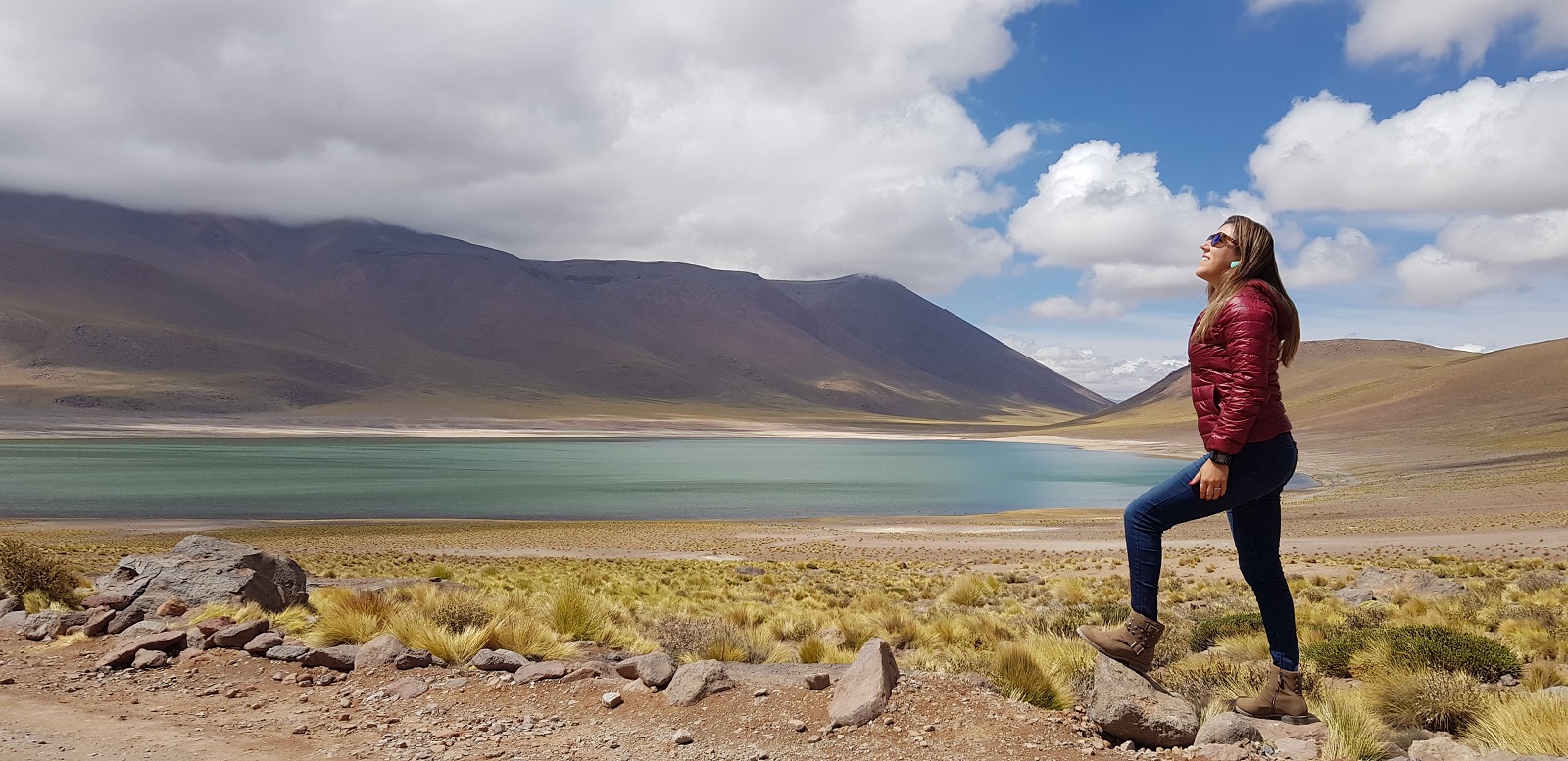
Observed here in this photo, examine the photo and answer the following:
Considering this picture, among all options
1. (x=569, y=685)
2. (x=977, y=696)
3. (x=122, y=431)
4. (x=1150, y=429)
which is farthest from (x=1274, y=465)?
(x=1150, y=429)

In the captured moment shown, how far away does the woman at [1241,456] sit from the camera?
3.71 m

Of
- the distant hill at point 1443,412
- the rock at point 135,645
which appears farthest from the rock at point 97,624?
the distant hill at point 1443,412

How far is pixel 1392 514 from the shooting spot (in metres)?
33.7

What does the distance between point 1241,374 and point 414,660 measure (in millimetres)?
4894

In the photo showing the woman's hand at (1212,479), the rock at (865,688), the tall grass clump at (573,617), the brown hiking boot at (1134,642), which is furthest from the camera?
the tall grass clump at (573,617)

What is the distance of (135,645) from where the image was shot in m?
5.89

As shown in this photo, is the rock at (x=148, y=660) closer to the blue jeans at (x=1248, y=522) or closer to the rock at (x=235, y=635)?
the rock at (x=235, y=635)

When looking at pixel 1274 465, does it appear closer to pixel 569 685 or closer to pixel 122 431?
pixel 569 685

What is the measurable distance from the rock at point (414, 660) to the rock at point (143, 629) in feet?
6.18

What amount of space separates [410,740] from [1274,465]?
13.7 feet

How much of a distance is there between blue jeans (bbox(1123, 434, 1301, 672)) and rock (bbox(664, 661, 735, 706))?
87.3 inches

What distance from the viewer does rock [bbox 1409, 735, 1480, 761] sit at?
3.56m

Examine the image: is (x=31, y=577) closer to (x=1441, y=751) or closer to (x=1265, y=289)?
(x=1265, y=289)

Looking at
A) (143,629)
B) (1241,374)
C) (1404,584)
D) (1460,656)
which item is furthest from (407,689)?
(1404,584)
